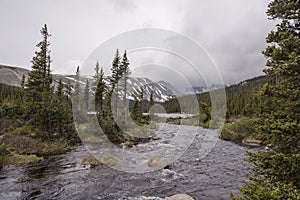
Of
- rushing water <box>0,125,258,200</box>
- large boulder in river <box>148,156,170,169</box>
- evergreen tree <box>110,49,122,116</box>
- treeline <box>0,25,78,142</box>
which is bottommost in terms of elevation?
rushing water <box>0,125,258,200</box>

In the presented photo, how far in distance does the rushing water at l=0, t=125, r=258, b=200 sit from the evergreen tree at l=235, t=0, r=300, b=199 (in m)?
6.76

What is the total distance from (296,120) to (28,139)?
2750 centimetres

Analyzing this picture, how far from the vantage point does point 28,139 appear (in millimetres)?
25672

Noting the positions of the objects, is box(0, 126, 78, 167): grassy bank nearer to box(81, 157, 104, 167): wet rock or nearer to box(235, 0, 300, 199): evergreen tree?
box(81, 157, 104, 167): wet rock

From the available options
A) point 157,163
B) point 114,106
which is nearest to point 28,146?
point 157,163

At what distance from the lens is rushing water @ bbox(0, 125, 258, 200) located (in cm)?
1316

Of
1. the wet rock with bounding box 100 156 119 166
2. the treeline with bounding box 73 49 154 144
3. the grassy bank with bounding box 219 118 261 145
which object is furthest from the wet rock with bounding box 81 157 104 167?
the grassy bank with bounding box 219 118 261 145

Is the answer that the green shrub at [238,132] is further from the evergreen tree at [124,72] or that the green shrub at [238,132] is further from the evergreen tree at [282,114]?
the evergreen tree at [282,114]

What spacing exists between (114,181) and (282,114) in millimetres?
12213

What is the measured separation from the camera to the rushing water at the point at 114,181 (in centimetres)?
1316

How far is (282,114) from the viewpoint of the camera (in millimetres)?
7516

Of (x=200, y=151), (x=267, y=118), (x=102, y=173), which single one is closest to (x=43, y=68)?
(x=102, y=173)

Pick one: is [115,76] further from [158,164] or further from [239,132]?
[158,164]

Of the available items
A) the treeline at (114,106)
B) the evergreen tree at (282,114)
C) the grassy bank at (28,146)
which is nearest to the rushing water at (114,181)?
the grassy bank at (28,146)
